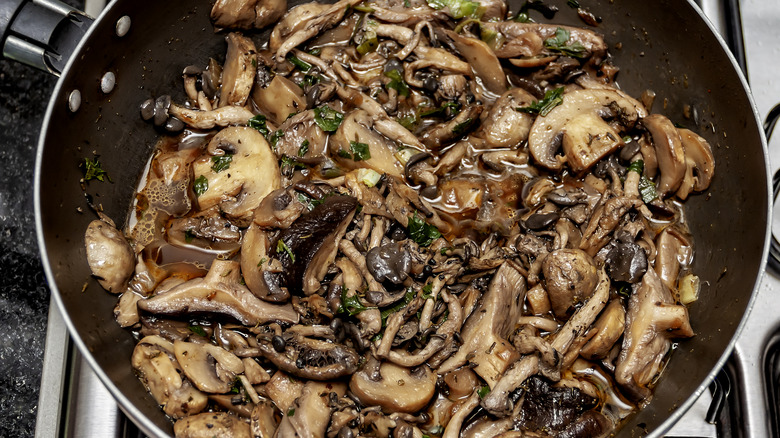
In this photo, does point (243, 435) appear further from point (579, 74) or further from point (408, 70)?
point (579, 74)

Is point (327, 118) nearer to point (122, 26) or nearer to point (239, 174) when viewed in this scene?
point (239, 174)

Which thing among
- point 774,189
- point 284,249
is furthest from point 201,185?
point 774,189

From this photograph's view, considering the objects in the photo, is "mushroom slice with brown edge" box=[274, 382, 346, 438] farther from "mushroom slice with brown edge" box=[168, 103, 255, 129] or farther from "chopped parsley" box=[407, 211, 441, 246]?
"mushroom slice with brown edge" box=[168, 103, 255, 129]

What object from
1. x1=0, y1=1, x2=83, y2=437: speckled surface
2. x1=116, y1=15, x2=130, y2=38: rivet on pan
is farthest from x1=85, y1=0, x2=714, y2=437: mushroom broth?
x1=0, y1=1, x2=83, y2=437: speckled surface

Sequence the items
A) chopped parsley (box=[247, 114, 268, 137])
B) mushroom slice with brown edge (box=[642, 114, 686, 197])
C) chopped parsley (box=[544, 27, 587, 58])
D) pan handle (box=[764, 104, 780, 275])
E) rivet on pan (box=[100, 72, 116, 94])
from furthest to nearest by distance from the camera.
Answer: chopped parsley (box=[544, 27, 587, 58]) < chopped parsley (box=[247, 114, 268, 137]) < pan handle (box=[764, 104, 780, 275]) < mushroom slice with brown edge (box=[642, 114, 686, 197]) < rivet on pan (box=[100, 72, 116, 94])

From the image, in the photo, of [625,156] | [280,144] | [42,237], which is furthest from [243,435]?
[625,156]
